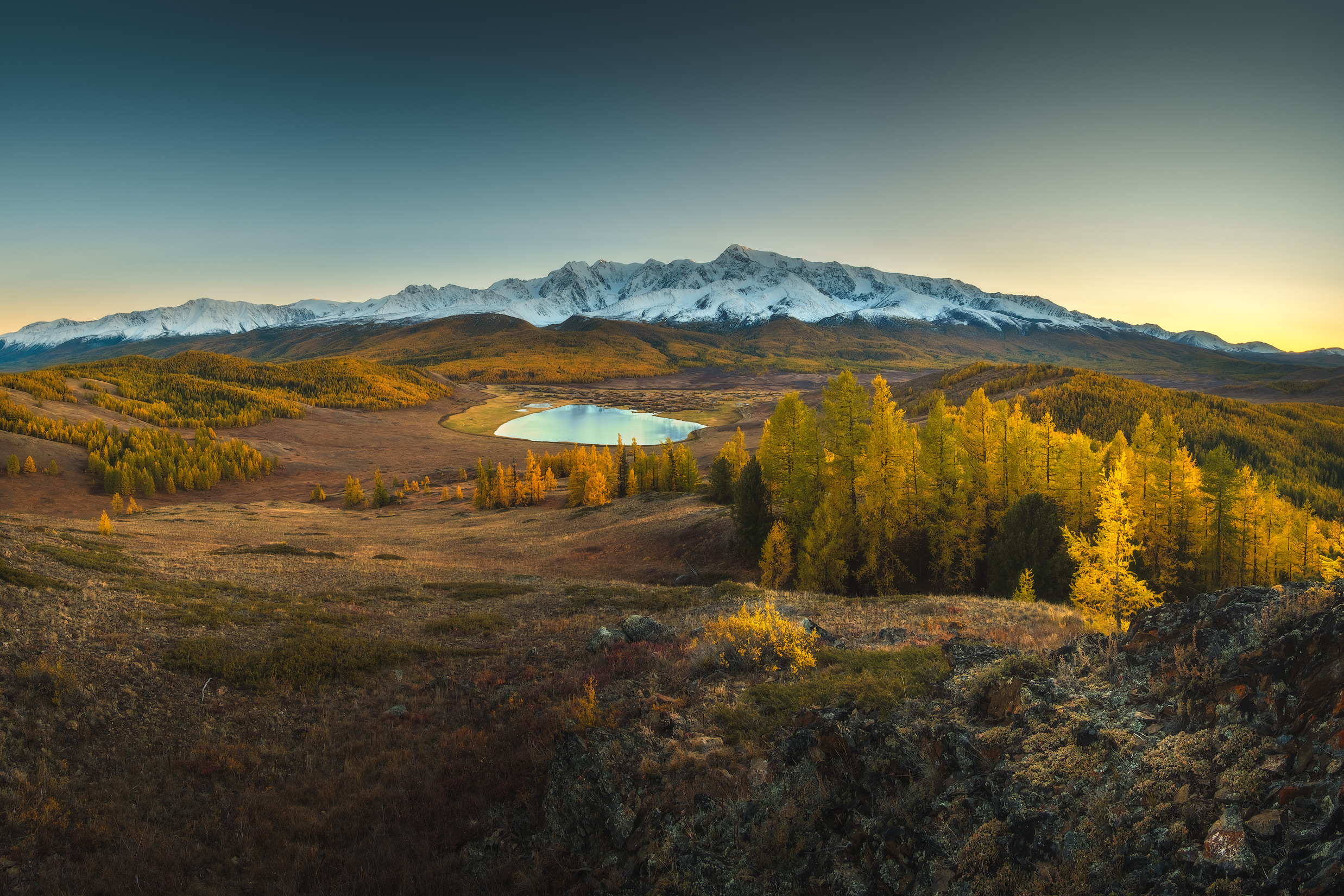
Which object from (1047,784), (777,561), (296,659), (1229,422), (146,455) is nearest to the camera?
(1047,784)

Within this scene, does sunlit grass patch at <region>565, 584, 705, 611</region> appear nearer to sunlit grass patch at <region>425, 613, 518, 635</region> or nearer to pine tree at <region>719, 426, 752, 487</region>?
sunlit grass patch at <region>425, 613, 518, 635</region>

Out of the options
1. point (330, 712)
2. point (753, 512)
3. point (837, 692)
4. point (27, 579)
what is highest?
point (27, 579)

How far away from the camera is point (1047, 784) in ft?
21.0

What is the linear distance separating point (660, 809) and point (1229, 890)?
6.65 meters

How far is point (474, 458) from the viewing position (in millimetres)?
135625

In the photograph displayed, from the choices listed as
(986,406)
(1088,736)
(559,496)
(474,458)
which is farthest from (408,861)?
(474,458)

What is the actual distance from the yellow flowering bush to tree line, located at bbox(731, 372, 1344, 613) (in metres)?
19.2

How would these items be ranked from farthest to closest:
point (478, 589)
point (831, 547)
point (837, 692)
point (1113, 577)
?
1. point (831, 547)
2. point (478, 589)
3. point (1113, 577)
4. point (837, 692)

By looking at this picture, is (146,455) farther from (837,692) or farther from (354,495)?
(837,692)

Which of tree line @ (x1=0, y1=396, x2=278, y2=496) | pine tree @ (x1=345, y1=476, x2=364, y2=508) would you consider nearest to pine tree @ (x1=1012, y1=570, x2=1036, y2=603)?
pine tree @ (x1=345, y1=476, x2=364, y2=508)

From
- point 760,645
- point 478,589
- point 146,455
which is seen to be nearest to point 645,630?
point 760,645

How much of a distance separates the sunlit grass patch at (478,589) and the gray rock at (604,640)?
38.0 feet

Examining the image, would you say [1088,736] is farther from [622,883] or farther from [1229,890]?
[622,883]

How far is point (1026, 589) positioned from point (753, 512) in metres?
18.7
